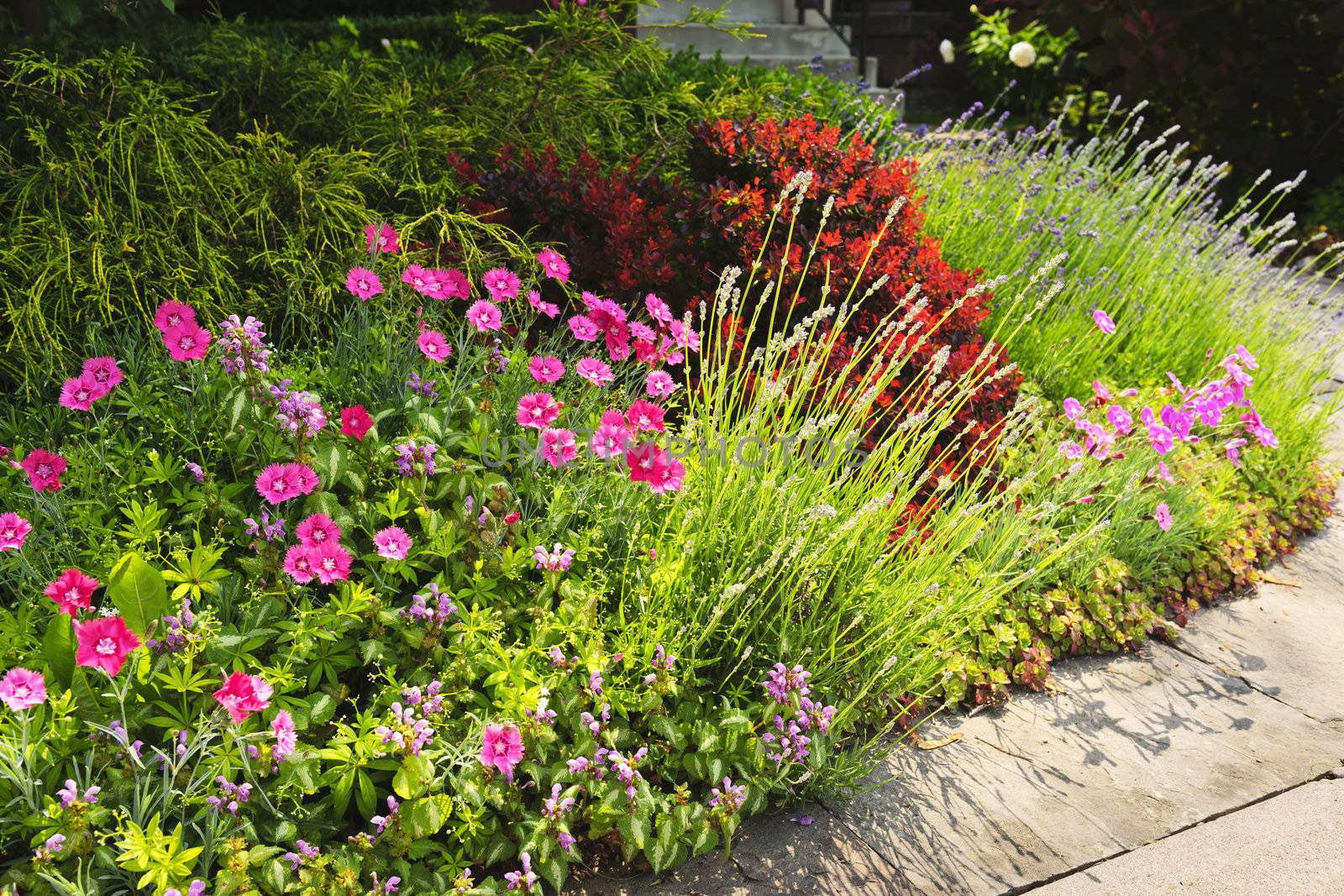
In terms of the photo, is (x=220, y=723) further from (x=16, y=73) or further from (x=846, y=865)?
(x=16, y=73)

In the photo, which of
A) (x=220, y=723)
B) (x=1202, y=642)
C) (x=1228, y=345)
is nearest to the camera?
(x=220, y=723)

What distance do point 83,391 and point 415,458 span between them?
2.37 ft

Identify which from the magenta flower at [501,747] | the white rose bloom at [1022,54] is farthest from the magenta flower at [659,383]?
the white rose bloom at [1022,54]

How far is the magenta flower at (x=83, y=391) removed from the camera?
2.31 meters

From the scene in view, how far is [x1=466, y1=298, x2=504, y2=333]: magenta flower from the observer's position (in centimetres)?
256

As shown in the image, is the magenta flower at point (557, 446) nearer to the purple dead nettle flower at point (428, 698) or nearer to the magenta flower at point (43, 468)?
the purple dead nettle flower at point (428, 698)

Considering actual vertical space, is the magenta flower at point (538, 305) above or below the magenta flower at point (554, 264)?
below

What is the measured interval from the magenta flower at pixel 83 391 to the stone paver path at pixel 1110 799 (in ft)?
4.81

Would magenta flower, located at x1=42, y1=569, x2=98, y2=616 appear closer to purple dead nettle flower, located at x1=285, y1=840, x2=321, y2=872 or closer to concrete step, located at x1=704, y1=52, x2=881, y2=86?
purple dead nettle flower, located at x1=285, y1=840, x2=321, y2=872

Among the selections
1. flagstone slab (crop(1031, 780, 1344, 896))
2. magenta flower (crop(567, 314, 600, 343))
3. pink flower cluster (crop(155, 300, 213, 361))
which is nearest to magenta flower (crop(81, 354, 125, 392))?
pink flower cluster (crop(155, 300, 213, 361))

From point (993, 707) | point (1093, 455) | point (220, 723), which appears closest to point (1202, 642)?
point (1093, 455)

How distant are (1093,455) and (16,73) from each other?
350cm

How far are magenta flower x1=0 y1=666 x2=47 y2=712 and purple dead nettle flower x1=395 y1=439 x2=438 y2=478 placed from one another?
802mm

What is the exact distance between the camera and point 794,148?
12.6ft
